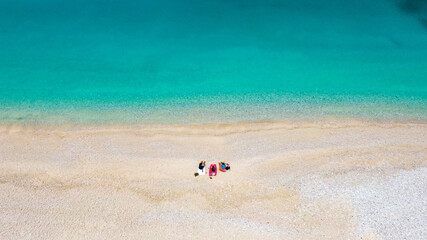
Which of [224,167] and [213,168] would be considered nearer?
[213,168]

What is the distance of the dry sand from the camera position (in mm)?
16844

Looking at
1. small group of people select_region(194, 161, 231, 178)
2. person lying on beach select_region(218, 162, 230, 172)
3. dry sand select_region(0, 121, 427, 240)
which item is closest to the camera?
dry sand select_region(0, 121, 427, 240)

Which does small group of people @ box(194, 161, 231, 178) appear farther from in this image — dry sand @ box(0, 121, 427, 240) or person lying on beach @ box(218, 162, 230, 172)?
dry sand @ box(0, 121, 427, 240)

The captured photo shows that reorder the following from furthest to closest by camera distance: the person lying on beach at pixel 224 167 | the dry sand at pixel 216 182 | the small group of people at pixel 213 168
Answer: the person lying on beach at pixel 224 167
the small group of people at pixel 213 168
the dry sand at pixel 216 182

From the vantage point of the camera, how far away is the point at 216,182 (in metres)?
19.4

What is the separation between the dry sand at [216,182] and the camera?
16.8 metres

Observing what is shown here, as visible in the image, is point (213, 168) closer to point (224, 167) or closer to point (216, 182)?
point (224, 167)

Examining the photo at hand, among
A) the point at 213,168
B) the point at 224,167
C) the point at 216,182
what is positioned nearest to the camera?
the point at 216,182

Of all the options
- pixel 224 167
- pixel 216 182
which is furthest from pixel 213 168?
pixel 216 182

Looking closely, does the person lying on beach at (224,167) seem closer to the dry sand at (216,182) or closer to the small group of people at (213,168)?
the small group of people at (213,168)

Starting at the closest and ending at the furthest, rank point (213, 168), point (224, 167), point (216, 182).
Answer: point (216, 182) → point (213, 168) → point (224, 167)

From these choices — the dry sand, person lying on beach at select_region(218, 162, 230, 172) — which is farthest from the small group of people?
the dry sand

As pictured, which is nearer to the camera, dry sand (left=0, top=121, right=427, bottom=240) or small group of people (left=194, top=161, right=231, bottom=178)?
dry sand (left=0, top=121, right=427, bottom=240)

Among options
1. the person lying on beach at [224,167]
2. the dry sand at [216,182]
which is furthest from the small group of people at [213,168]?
the dry sand at [216,182]
